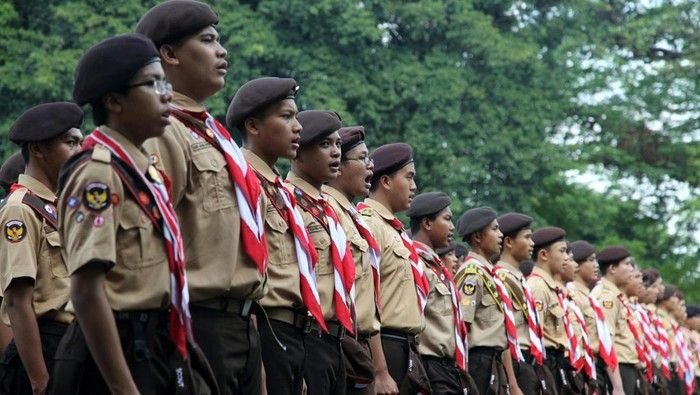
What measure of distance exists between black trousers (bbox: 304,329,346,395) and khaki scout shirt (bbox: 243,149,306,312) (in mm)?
454

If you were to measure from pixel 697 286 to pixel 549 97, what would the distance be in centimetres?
516

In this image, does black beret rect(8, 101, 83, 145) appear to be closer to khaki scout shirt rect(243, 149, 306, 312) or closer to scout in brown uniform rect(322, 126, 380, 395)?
khaki scout shirt rect(243, 149, 306, 312)

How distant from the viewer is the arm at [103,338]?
4.34 m

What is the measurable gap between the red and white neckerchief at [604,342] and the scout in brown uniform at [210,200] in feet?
26.9

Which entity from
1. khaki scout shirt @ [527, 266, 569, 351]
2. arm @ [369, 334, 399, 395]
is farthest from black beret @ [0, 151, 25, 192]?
khaki scout shirt @ [527, 266, 569, 351]

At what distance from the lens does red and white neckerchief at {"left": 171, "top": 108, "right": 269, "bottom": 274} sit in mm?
5355

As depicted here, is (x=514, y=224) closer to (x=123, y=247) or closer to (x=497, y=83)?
(x=123, y=247)

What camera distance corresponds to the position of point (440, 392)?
363 inches

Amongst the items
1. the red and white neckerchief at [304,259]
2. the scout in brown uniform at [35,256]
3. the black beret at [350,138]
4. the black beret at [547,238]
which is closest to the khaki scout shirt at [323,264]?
the red and white neckerchief at [304,259]

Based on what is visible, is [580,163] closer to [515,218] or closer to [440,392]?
[515,218]

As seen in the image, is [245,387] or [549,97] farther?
[549,97]

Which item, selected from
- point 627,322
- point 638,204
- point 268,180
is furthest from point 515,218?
point 638,204

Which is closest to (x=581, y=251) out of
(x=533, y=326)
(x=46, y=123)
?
(x=533, y=326)

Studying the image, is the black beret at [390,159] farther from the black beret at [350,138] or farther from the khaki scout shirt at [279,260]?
the khaki scout shirt at [279,260]
